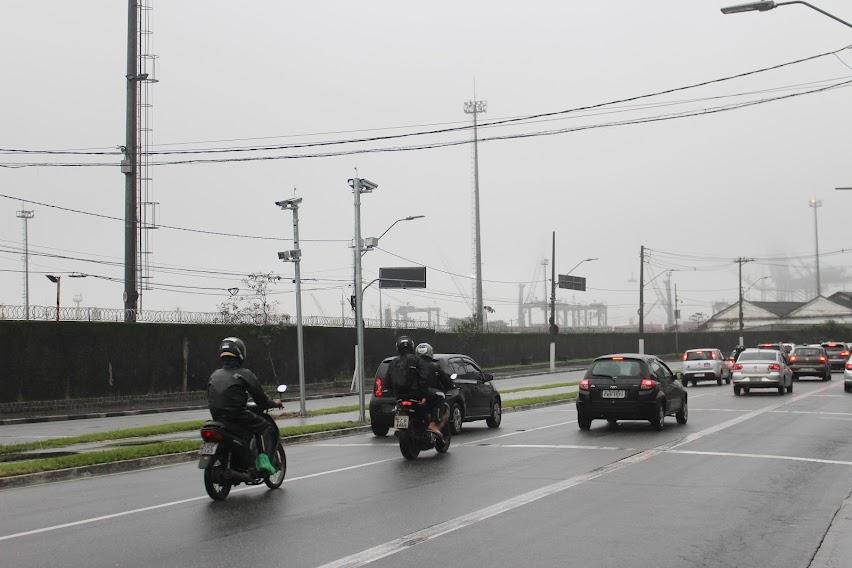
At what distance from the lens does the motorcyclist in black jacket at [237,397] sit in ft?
35.7

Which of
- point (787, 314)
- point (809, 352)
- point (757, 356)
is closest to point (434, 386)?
point (757, 356)

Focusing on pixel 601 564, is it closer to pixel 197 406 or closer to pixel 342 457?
pixel 342 457

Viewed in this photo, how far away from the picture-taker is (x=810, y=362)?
1756 inches

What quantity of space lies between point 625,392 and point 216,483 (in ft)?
35.7

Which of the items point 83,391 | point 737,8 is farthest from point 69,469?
point 83,391

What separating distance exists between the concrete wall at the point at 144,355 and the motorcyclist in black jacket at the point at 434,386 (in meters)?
22.1

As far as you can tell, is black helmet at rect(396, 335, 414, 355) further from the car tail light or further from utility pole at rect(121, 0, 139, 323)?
utility pole at rect(121, 0, 139, 323)

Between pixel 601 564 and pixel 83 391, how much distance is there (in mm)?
31114

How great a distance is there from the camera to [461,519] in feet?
31.0

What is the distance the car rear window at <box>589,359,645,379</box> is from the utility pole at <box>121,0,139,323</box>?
21429 millimetres

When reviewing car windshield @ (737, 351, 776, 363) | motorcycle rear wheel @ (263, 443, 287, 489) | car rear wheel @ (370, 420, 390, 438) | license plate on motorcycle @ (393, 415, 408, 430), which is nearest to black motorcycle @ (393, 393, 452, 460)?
license plate on motorcycle @ (393, 415, 408, 430)

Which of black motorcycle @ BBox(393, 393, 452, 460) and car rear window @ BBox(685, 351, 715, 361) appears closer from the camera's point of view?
black motorcycle @ BBox(393, 393, 452, 460)

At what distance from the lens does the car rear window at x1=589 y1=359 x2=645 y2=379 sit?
65.7 ft

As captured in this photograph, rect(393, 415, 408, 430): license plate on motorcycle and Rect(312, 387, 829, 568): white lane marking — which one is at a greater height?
Rect(393, 415, 408, 430): license plate on motorcycle
